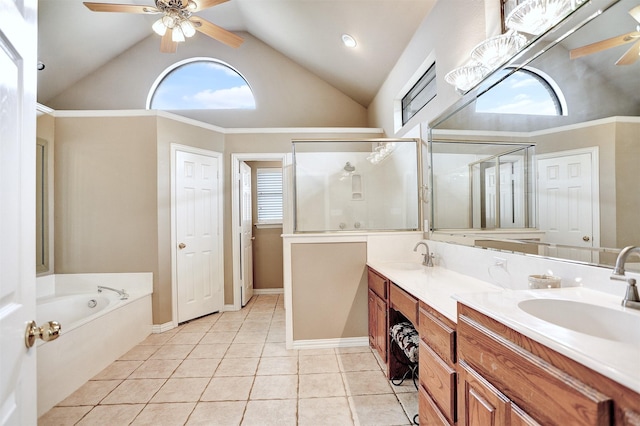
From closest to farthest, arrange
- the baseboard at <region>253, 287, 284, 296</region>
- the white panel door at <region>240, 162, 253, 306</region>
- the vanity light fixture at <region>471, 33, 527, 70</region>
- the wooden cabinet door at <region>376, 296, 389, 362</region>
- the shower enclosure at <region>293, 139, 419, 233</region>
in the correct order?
the vanity light fixture at <region>471, 33, 527, 70</region> < the wooden cabinet door at <region>376, 296, 389, 362</region> < the shower enclosure at <region>293, 139, 419, 233</region> < the white panel door at <region>240, 162, 253, 306</region> < the baseboard at <region>253, 287, 284, 296</region>

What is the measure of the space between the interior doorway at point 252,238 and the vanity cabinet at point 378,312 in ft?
5.90

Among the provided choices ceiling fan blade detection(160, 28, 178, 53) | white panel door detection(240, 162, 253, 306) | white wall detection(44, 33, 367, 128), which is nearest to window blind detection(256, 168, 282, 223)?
white panel door detection(240, 162, 253, 306)

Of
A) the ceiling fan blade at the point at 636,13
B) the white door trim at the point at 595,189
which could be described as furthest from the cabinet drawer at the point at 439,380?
the ceiling fan blade at the point at 636,13

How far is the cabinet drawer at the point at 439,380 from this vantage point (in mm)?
1133

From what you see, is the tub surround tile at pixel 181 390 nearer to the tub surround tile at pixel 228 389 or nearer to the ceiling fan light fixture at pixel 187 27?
the tub surround tile at pixel 228 389

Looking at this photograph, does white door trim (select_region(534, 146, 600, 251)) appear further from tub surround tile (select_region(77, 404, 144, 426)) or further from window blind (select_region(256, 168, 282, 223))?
window blind (select_region(256, 168, 282, 223))

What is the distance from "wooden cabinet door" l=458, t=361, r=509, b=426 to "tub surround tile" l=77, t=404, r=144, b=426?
1896mm

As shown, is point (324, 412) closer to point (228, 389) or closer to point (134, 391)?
point (228, 389)

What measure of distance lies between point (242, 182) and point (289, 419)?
9.63 feet

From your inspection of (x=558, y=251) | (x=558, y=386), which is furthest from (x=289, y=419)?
(x=558, y=251)

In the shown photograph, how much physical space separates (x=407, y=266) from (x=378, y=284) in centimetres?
29

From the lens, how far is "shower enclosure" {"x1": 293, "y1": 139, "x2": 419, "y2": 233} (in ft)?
9.08

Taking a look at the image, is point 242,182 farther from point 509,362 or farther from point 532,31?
point 509,362

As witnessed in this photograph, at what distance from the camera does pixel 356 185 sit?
3.14 meters
